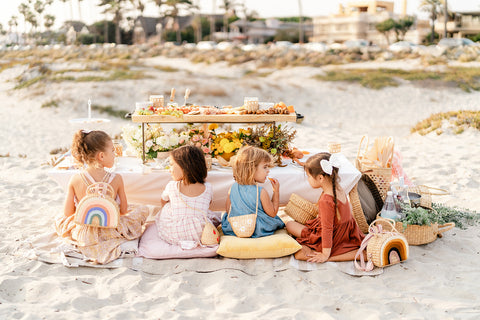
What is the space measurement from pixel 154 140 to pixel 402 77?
664 inches

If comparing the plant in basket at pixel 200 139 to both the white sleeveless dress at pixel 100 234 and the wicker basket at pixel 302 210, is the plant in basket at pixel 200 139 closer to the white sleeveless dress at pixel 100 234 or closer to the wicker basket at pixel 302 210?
the white sleeveless dress at pixel 100 234

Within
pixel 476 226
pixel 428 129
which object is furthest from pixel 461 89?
pixel 476 226

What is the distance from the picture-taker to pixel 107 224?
3.82m

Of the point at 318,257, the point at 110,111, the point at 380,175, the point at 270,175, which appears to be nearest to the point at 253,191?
the point at 270,175

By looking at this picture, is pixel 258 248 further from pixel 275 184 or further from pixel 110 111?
pixel 110 111

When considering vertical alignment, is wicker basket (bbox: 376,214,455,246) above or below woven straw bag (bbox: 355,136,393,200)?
below

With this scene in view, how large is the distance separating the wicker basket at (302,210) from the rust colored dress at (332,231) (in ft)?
0.38

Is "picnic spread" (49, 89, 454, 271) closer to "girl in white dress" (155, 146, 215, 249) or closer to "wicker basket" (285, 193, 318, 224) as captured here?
"wicker basket" (285, 193, 318, 224)

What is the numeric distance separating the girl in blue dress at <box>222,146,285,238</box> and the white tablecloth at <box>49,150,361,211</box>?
→ 0.25m

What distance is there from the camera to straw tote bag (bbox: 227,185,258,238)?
12.9 feet

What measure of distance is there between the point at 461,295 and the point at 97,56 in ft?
99.3

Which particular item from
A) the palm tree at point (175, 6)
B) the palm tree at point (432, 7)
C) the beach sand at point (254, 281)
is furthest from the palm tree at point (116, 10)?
the beach sand at point (254, 281)

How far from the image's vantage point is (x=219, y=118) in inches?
174

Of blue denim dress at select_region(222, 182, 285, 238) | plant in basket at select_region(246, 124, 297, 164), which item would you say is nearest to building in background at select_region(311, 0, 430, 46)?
plant in basket at select_region(246, 124, 297, 164)
